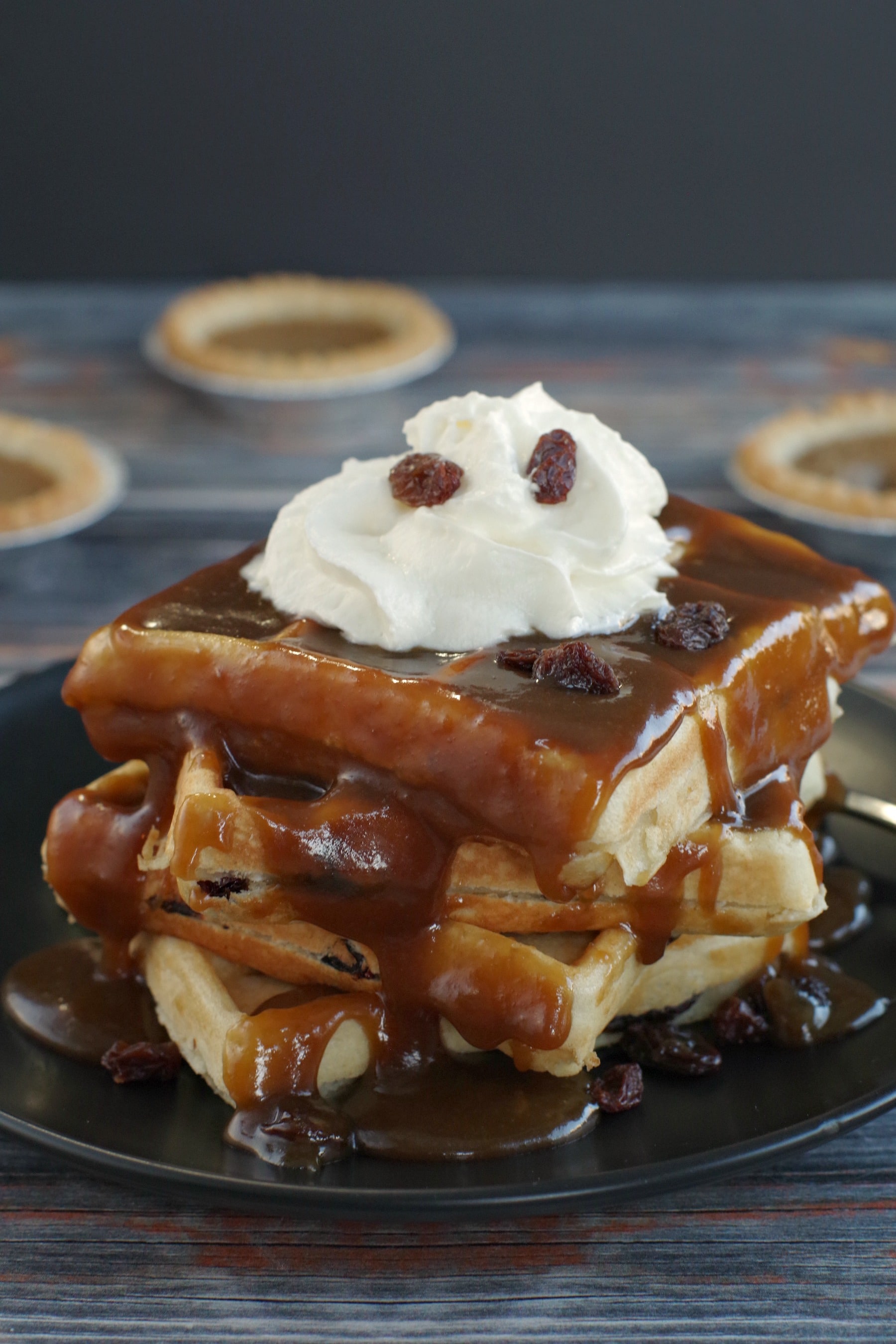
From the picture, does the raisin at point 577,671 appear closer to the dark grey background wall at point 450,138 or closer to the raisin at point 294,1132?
the raisin at point 294,1132

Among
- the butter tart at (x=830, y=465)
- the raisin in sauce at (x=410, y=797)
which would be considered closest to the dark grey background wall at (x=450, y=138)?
the butter tart at (x=830, y=465)

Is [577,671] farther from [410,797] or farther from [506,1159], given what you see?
[506,1159]

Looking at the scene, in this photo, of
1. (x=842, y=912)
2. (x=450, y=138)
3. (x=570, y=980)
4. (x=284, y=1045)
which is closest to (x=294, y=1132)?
(x=284, y=1045)

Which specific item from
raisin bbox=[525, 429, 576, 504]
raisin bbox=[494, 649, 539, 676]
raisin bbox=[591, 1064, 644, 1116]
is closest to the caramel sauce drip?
raisin bbox=[591, 1064, 644, 1116]

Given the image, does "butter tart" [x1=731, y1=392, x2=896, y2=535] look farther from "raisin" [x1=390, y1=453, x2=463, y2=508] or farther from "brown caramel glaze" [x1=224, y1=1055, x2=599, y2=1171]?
"brown caramel glaze" [x1=224, y1=1055, x2=599, y2=1171]

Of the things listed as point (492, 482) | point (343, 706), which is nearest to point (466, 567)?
point (492, 482)

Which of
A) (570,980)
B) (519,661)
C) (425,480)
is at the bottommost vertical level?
(570,980)
